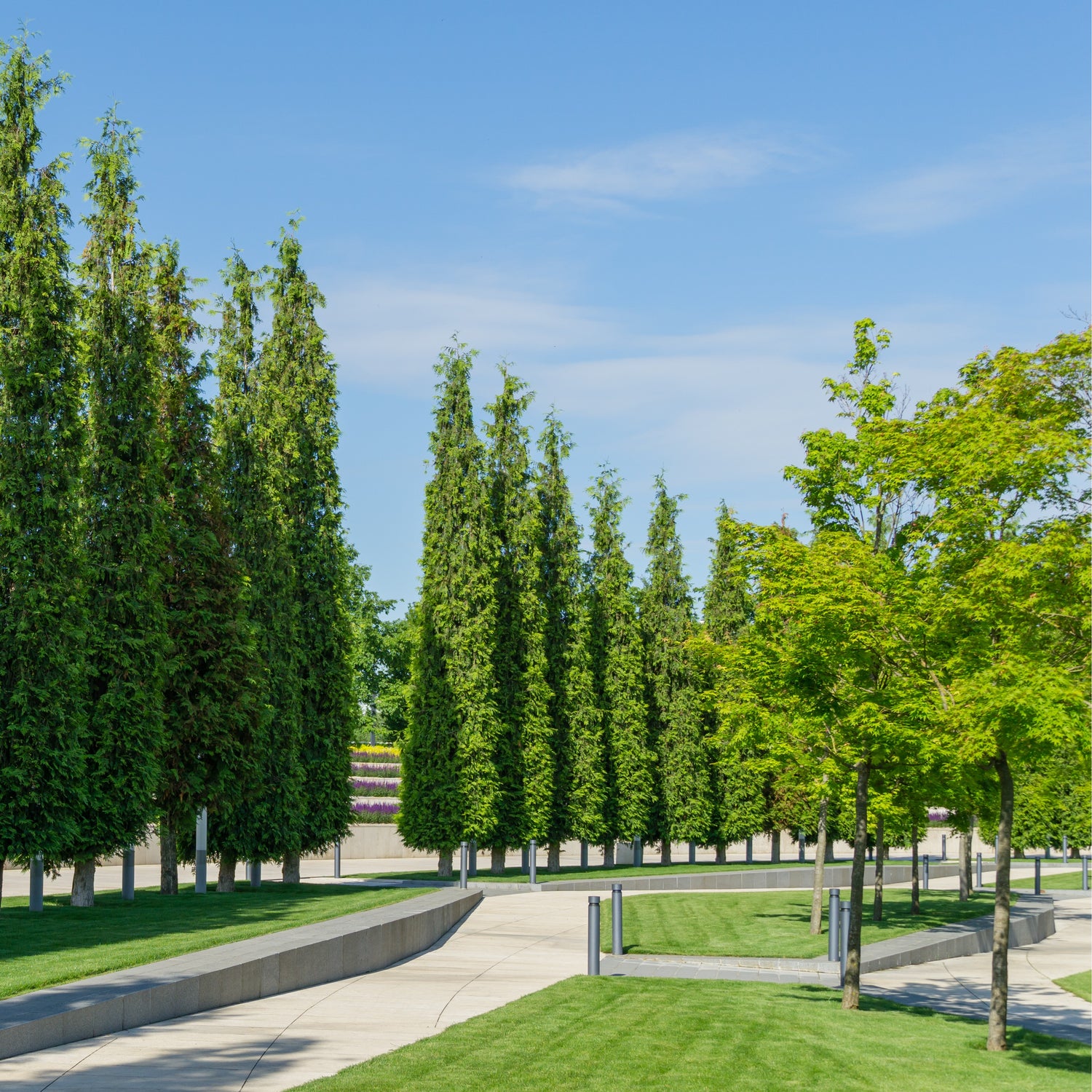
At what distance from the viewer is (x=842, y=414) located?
15.4 meters

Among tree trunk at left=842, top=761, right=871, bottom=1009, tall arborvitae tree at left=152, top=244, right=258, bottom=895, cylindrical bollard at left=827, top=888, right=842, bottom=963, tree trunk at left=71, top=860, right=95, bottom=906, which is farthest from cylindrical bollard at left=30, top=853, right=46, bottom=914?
tree trunk at left=842, top=761, right=871, bottom=1009

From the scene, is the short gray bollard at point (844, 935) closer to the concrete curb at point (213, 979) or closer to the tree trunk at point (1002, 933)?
the tree trunk at point (1002, 933)

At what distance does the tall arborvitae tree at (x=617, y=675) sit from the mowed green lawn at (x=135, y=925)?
14970 millimetres

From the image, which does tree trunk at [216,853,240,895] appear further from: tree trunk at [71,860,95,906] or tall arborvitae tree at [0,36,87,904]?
tall arborvitae tree at [0,36,87,904]

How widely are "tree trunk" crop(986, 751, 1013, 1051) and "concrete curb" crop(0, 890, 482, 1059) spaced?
7.24 metres

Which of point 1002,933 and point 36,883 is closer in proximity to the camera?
point 1002,933

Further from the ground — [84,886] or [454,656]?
[454,656]

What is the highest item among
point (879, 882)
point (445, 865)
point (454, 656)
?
point (454, 656)

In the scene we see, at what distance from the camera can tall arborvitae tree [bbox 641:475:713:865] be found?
132 ft

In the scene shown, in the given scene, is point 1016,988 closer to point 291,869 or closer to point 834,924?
point 834,924

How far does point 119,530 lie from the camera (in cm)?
2103

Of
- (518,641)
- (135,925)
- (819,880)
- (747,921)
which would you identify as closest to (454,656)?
(518,641)

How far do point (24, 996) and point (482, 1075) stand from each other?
410 cm

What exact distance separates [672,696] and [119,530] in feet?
78.8
